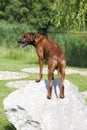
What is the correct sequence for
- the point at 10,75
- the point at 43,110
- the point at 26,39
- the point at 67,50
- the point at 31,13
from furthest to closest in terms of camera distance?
the point at 31,13, the point at 67,50, the point at 10,75, the point at 26,39, the point at 43,110

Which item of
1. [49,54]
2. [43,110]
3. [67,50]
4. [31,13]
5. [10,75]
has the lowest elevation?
[31,13]

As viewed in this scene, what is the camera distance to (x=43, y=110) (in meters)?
6.38

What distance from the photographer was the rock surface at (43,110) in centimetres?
626

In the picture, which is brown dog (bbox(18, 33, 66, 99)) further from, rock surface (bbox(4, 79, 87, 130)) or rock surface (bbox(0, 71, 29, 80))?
rock surface (bbox(0, 71, 29, 80))

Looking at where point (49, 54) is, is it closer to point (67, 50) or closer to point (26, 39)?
point (26, 39)

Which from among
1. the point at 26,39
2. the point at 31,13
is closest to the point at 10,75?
the point at 26,39

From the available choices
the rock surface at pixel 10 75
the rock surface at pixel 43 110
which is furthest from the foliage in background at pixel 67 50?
the rock surface at pixel 43 110

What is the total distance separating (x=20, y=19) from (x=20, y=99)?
4750 cm

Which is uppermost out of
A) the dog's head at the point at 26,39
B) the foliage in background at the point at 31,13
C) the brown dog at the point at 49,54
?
the dog's head at the point at 26,39

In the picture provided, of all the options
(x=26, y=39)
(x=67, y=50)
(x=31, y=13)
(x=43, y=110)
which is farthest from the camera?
(x=31, y=13)

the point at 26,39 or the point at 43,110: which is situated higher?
the point at 26,39

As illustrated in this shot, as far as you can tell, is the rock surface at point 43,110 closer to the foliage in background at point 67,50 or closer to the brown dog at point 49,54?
the brown dog at point 49,54

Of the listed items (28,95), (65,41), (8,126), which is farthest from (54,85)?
(65,41)

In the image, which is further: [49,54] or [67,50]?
[67,50]
